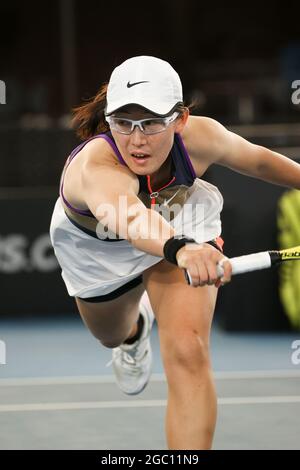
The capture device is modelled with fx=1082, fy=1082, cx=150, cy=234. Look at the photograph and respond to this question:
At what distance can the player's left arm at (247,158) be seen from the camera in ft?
15.0

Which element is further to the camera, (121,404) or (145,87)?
(121,404)

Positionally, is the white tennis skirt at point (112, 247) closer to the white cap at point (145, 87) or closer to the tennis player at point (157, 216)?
the tennis player at point (157, 216)

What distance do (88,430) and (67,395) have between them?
0.93 m

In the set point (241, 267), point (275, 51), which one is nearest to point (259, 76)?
point (275, 51)

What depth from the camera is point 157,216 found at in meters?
3.87

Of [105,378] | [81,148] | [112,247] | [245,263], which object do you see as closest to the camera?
[245,263]

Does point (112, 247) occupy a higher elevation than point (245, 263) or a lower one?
higher

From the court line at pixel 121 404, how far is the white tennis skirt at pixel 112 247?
132 centimetres

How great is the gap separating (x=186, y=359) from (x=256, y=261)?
63cm

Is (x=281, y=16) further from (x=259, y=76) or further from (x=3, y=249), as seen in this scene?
(x=3, y=249)

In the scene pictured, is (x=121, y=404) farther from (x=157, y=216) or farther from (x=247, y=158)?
(x=157, y=216)

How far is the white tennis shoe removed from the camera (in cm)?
586

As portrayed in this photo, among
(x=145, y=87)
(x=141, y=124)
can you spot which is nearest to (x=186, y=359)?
(x=141, y=124)

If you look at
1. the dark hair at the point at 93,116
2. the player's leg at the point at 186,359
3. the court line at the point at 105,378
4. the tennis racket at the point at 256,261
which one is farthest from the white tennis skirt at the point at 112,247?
the court line at the point at 105,378
